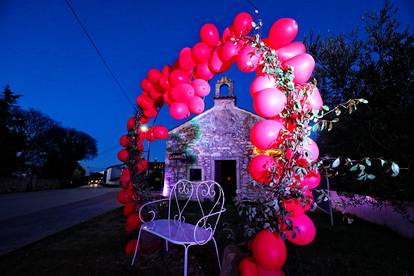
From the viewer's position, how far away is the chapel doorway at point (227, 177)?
1056 centimetres

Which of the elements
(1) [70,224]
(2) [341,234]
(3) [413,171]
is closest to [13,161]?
(1) [70,224]

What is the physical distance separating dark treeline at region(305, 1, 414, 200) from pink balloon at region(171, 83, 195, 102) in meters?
3.77

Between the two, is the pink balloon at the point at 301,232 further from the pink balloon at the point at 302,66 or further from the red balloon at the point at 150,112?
the red balloon at the point at 150,112

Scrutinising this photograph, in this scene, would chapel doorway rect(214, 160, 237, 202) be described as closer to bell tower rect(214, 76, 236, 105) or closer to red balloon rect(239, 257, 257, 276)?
bell tower rect(214, 76, 236, 105)

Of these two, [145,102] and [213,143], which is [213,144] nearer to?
[213,143]

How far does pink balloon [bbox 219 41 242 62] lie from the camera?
2340mm

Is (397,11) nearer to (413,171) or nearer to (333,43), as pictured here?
(333,43)

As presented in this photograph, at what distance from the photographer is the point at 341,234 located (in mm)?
4414

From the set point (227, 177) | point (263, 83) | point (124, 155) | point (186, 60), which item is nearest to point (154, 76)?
point (186, 60)

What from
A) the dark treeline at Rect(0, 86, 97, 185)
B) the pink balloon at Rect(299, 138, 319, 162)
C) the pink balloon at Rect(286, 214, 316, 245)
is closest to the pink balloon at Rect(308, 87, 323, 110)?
the pink balloon at Rect(299, 138, 319, 162)

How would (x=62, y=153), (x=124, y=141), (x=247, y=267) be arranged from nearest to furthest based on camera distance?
(x=247, y=267), (x=124, y=141), (x=62, y=153)

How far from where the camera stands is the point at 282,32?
79.4 inches

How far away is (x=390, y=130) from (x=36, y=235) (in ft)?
25.2

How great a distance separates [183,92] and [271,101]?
1.41m
